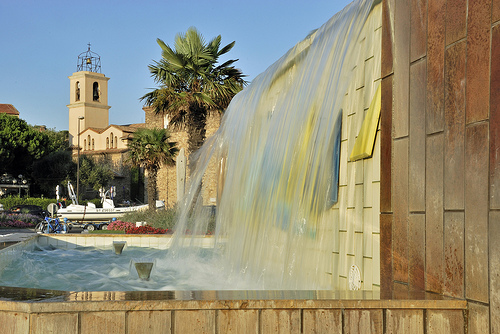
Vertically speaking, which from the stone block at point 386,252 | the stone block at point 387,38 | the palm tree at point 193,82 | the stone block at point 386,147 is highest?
the palm tree at point 193,82

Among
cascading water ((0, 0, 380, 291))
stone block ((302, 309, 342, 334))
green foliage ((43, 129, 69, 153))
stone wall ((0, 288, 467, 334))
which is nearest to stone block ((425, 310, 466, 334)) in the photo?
stone wall ((0, 288, 467, 334))

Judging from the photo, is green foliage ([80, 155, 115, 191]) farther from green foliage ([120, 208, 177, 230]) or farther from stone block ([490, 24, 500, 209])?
stone block ([490, 24, 500, 209])

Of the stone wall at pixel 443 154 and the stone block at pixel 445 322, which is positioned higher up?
the stone wall at pixel 443 154

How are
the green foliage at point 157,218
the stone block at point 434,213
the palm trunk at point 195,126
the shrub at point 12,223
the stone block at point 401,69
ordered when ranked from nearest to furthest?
the stone block at point 434,213 → the stone block at point 401,69 → the green foliage at point 157,218 → the palm trunk at point 195,126 → the shrub at point 12,223

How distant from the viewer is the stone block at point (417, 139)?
3553 mm

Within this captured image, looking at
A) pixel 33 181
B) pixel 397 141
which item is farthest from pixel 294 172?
pixel 33 181

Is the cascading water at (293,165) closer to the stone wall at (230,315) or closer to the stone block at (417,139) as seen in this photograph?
the stone block at (417,139)

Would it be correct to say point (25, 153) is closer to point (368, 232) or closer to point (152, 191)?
point (152, 191)

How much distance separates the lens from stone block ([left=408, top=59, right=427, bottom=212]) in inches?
140

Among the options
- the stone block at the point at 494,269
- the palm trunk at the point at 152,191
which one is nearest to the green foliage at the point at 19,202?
the palm trunk at the point at 152,191

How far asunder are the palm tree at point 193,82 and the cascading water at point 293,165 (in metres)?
11.5

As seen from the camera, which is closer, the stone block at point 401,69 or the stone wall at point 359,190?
the stone block at point 401,69

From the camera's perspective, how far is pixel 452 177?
3.23 m

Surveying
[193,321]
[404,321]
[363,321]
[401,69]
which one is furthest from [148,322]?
[401,69]
